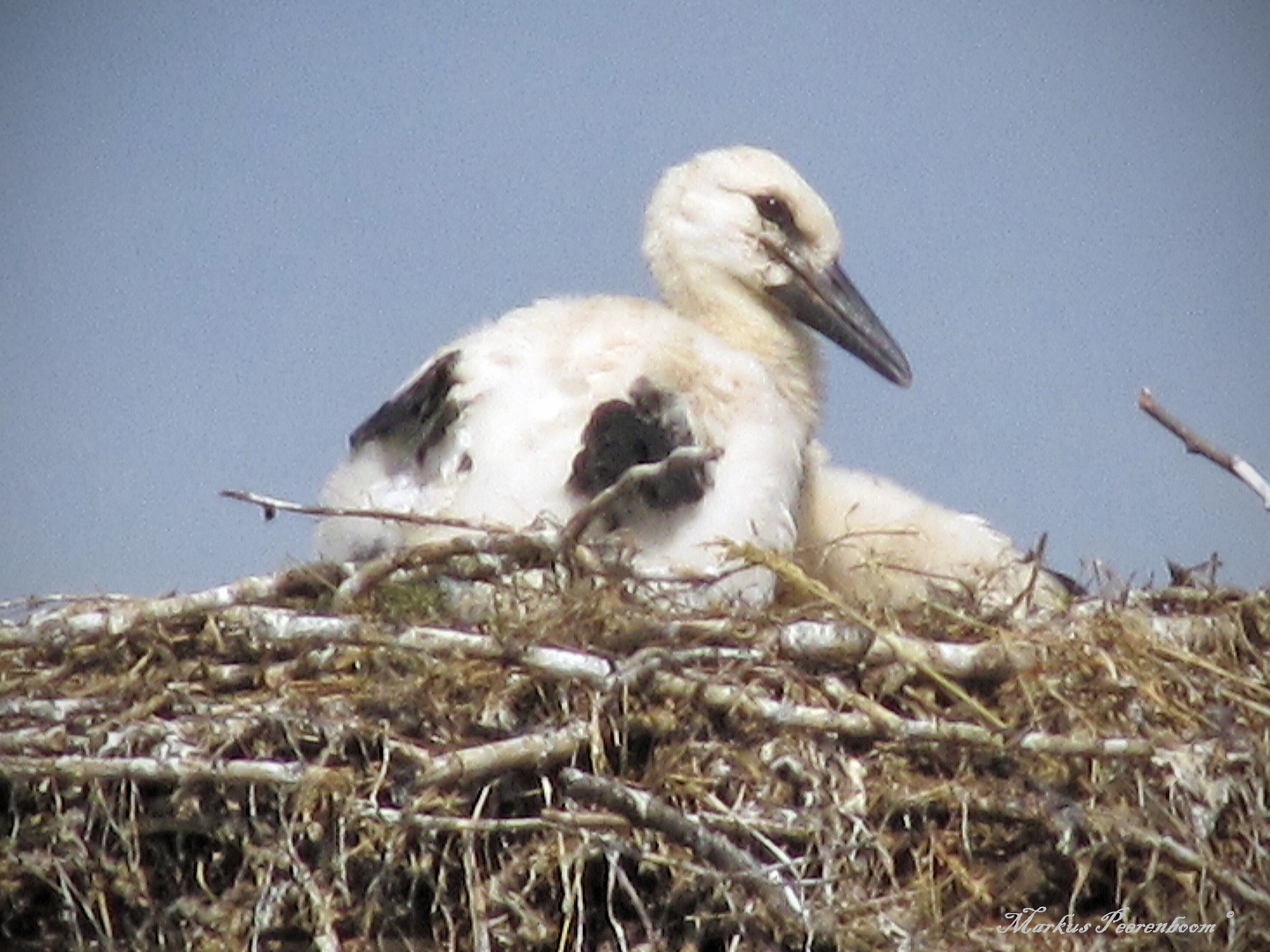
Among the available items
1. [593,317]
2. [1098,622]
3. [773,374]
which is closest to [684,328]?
[593,317]

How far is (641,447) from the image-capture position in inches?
195

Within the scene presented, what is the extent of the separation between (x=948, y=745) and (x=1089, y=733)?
25 centimetres

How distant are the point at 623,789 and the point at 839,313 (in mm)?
2380

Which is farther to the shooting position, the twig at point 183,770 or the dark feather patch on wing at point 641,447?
the dark feather patch on wing at point 641,447

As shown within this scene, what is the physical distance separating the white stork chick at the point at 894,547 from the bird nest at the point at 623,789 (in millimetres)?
612

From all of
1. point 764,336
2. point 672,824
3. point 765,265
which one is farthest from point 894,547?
point 672,824

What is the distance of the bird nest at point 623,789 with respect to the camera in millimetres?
4312

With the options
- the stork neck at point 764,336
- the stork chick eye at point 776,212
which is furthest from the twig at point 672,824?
the stork chick eye at point 776,212

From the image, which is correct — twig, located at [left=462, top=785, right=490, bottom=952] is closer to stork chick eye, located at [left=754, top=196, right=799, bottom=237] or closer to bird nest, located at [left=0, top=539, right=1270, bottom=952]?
bird nest, located at [left=0, top=539, right=1270, bottom=952]

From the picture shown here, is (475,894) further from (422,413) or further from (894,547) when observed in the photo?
(894,547)

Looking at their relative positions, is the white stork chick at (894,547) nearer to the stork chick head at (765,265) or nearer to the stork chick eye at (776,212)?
the stork chick head at (765,265)

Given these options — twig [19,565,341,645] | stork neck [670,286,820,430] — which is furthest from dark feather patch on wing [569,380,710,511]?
stork neck [670,286,820,430]

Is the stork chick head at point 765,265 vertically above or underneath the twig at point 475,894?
above

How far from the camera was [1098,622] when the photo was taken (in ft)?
15.8
